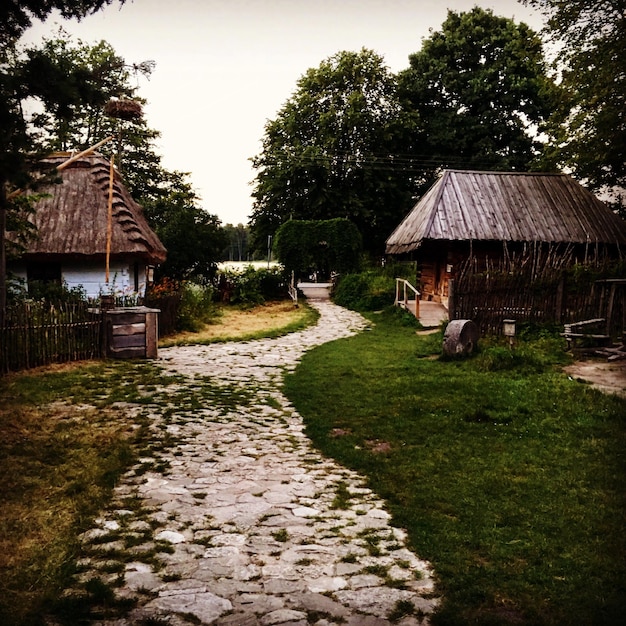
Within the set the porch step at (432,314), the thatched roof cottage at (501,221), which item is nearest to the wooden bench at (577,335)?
the porch step at (432,314)

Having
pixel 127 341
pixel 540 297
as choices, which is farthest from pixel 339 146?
pixel 127 341

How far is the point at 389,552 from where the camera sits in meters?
3.73

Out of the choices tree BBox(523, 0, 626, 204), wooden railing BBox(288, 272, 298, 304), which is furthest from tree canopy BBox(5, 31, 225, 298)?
tree BBox(523, 0, 626, 204)

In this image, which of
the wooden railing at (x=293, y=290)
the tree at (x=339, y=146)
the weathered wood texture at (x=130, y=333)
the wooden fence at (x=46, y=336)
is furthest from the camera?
the tree at (x=339, y=146)

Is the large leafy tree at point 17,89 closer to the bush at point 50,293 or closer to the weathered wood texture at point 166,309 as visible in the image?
the weathered wood texture at point 166,309

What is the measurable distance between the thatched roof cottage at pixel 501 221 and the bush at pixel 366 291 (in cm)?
196

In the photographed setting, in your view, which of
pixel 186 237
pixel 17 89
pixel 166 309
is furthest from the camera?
pixel 186 237

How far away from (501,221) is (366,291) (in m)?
6.39

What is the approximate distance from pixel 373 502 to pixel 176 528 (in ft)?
5.45

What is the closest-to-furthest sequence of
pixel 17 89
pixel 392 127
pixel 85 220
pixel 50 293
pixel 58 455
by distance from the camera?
1. pixel 17 89
2. pixel 58 455
3. pixel 50 293
4. pixel 85 220
5. pixel 392 127

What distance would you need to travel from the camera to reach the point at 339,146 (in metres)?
31.7

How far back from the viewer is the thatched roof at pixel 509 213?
18125 millimetres

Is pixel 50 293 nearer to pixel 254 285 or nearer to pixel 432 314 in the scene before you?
pixel 254 285

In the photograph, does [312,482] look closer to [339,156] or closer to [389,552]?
[389,552]
